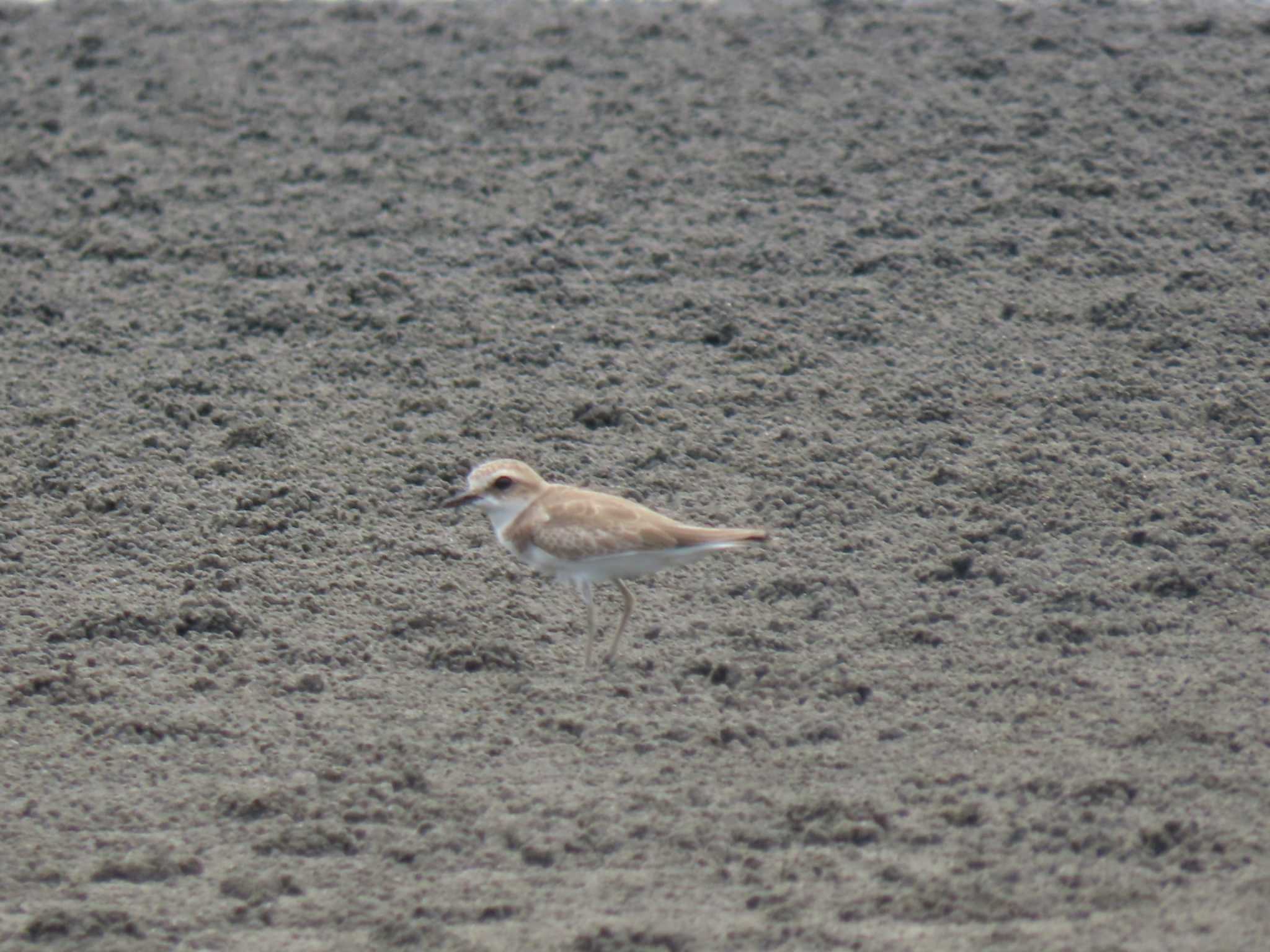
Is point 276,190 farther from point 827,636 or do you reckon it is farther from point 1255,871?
point 1255,871

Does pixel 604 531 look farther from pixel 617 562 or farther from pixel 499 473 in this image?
pixel 499 473

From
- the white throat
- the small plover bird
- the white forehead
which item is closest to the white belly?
the small plover bird

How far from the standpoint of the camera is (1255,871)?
4613mm

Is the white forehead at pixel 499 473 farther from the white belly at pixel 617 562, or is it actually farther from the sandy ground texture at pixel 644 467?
the sandy ground texture at pixel 644 467

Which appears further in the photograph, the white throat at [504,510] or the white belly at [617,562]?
the white throat at [504,510]

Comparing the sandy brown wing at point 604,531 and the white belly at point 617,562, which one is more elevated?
the sandy brown wing at point 604,531

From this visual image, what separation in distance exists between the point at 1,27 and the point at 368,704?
8.19 meters

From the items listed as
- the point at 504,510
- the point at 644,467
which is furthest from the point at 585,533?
the point at 644,467

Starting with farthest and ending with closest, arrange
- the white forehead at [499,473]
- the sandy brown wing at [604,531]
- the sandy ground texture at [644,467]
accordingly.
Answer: the white forehead at [499,473]
the sandy brown wing at [604,531]
the sandy ground texture at [644,467]

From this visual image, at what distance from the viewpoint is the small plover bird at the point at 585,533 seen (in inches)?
222

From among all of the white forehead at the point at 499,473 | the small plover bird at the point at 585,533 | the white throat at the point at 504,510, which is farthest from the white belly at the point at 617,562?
the white forehead at the point at 499,473

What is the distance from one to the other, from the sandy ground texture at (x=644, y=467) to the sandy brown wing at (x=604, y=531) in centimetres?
45

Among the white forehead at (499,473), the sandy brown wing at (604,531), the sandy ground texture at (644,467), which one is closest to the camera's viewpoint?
the sandy ground texture at (644,467)

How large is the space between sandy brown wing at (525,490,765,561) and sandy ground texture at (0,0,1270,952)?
0.45 metres
